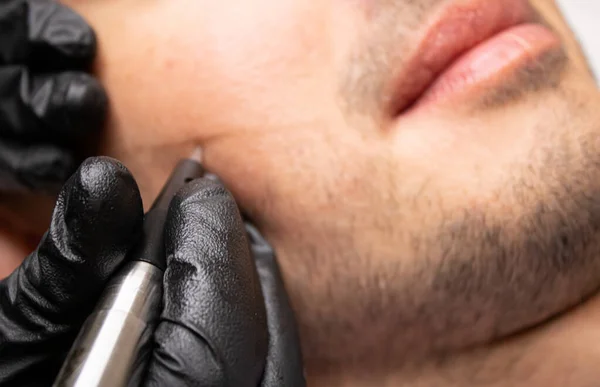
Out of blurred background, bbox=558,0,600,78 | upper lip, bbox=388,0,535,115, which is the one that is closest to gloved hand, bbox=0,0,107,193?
upper lip, bbox=388,0,535,115

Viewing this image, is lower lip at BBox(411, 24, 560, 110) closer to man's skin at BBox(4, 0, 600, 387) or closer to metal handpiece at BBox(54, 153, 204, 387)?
man's skin at BBox(4, 0, 600, 387)

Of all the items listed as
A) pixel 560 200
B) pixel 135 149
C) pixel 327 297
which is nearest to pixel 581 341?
pixel 560 200

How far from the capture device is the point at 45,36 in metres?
0.83

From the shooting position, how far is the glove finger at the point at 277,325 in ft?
2.08

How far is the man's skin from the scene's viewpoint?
700 millimetres

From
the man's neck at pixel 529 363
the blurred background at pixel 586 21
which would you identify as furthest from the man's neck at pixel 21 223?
the blurred background at pixel 586 21

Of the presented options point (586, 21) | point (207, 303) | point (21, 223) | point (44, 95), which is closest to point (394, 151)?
point (207, 303)

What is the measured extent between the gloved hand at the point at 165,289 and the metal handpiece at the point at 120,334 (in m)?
0.01

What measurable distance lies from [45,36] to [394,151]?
581 mm

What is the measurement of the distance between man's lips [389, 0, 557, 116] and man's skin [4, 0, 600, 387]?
1cm

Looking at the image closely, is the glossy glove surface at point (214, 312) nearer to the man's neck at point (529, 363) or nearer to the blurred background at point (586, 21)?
the man's neck at point (529, 363)

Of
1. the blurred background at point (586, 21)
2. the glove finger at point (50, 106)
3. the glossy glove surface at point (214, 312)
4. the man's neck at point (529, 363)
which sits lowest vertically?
the man's neck at point (529, 363)

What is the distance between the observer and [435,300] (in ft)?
2.31

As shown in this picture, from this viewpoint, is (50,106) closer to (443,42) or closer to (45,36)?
(45,36)
